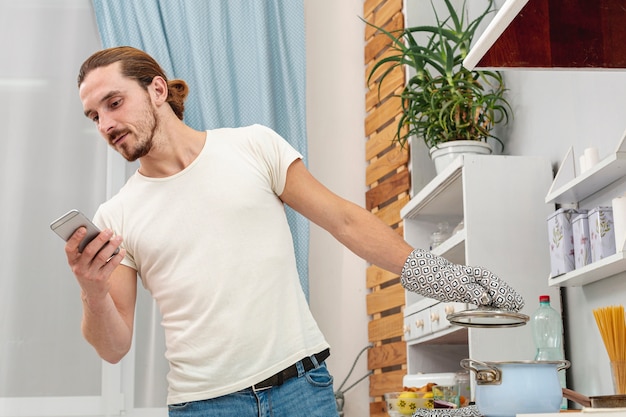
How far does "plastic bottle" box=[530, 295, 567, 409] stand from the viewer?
2.31m

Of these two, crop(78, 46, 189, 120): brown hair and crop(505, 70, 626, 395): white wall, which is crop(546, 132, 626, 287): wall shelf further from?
crop(78, 46, 189, 120): brown hair

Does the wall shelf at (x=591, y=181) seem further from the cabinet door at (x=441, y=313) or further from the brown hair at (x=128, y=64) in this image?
the brown hair at (x=128, y=64)

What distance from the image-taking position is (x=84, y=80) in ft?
6.19

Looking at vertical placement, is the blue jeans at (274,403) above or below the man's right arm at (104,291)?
below

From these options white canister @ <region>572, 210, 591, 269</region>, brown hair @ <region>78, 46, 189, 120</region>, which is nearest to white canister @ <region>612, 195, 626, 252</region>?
white canister @ <region>572, 210, 591, 269</region>

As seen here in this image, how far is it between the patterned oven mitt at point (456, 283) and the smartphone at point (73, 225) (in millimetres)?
606

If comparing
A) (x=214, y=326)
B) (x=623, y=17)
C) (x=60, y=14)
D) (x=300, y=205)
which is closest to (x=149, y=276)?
(x=214, y=326)

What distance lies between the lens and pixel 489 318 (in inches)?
61.3

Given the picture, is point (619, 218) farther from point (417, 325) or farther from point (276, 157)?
point (417, 325)

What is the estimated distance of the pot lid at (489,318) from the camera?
1.46m

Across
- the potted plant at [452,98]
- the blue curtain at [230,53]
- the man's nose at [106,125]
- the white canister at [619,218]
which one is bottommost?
the white canister at [619,218]

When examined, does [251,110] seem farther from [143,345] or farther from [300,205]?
[300,205]

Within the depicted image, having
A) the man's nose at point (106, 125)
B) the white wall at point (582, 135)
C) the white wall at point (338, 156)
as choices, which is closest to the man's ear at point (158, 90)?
the man's nose at point (106, 125)

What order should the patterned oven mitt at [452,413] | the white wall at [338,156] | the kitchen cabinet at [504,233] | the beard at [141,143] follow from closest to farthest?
the patterned oven mitt at [452,413]
the beard at [141,143]
the kitchen cabinet at [504,233]
the white wall at [338,156]
